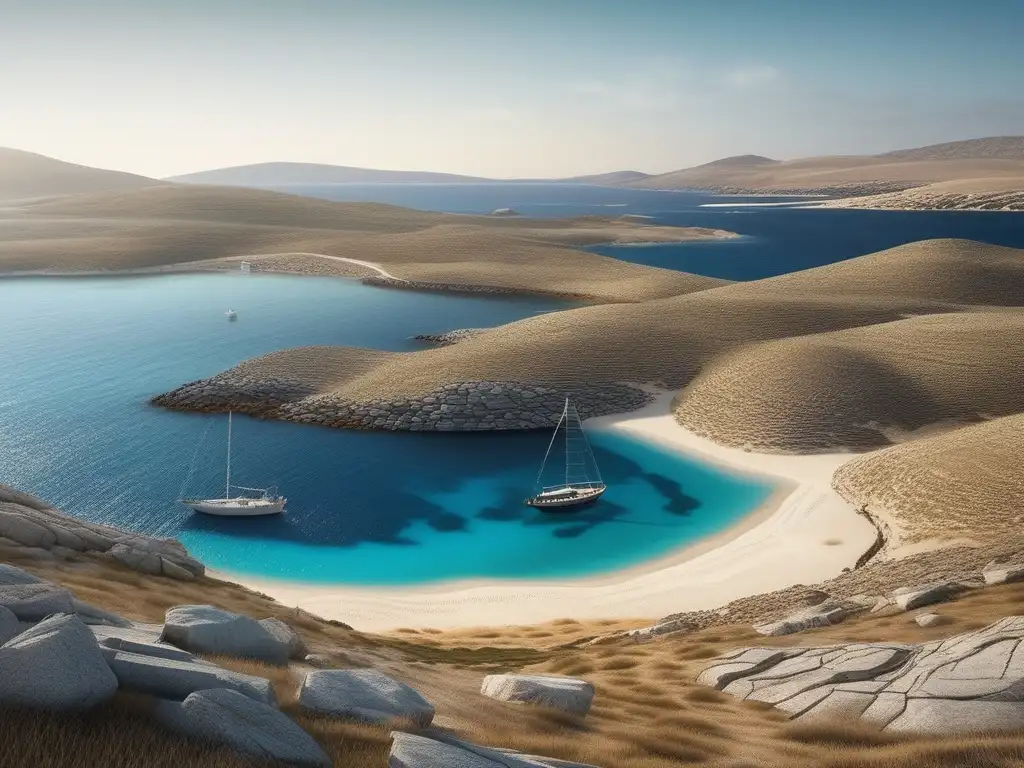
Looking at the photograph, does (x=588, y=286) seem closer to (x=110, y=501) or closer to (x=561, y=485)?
(x=561, y=485)

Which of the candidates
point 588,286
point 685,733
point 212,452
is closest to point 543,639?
point 685,733

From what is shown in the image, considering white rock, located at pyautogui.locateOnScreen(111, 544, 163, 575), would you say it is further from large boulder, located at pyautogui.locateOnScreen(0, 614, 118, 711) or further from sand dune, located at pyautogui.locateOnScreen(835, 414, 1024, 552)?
sand dune, located at pyautogui.locateOnScreen(835, 414, 1024, 552)

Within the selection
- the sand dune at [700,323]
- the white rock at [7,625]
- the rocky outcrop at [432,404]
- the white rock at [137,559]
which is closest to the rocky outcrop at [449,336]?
the sand dune at [700,323]

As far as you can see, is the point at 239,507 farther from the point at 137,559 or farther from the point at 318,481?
the point at 137,559

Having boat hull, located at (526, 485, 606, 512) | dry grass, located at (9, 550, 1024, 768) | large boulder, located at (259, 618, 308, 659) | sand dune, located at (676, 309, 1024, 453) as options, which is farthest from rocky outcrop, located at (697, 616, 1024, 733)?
sand dune, located at (676, 309, 1024, 453)

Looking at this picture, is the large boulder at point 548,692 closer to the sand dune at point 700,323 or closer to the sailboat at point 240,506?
the sailboat at point 240,506

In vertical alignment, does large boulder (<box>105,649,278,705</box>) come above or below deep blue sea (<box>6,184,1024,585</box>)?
above
